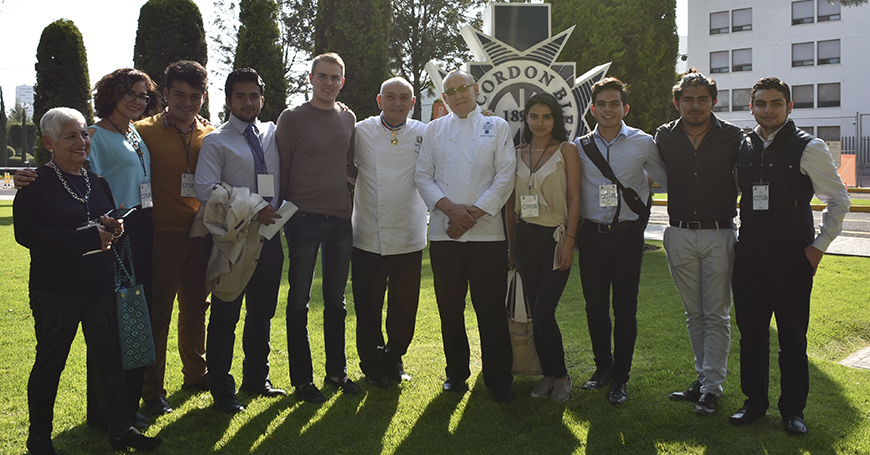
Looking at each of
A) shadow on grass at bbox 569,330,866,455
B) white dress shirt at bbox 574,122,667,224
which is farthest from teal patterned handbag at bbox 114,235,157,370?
white dress shirt at bbox 574,122,667,224

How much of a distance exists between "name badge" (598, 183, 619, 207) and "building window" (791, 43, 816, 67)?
3599 cm

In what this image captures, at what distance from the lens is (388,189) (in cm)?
419

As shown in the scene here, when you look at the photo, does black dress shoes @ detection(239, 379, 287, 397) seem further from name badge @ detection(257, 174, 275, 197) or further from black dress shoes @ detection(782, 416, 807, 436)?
black dress shoes @ detection(782, 416, 807, 436)

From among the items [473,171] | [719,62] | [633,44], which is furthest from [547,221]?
[719,62]

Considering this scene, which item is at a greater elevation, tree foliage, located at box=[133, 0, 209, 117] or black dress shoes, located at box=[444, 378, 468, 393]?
tree foliage, located at box=[133, 0, 209, 117]

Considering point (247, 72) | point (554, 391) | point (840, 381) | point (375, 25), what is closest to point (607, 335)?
point (554, 391)

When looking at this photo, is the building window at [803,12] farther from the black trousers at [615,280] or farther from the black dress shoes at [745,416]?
the black dress shoes at [745,416]

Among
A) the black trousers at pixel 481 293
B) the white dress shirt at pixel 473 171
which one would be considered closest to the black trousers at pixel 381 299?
the black trousers at pixel 481 293

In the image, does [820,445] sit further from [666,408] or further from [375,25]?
[375,25]

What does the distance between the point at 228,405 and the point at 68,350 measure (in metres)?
1.07

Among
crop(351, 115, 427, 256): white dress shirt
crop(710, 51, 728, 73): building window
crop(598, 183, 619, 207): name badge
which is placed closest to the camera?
crop(598, 183, 619, 207): name badge

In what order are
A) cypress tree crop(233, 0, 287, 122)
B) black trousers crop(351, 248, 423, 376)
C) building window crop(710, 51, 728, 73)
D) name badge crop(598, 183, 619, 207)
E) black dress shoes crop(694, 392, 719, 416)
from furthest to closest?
building window crop(710, 51, 728, 73), cypress tree crop(233, 0, 287, 122), black trousers crop(351, 248, 423, 376), name badge crop(598, 183, 619, 207), black dress shoes crop(694, 392, 719, 416)

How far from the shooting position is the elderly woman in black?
2.95 m

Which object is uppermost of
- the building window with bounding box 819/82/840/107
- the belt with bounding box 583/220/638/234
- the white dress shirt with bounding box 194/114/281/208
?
the building window with bounding box 819/82/840/107
